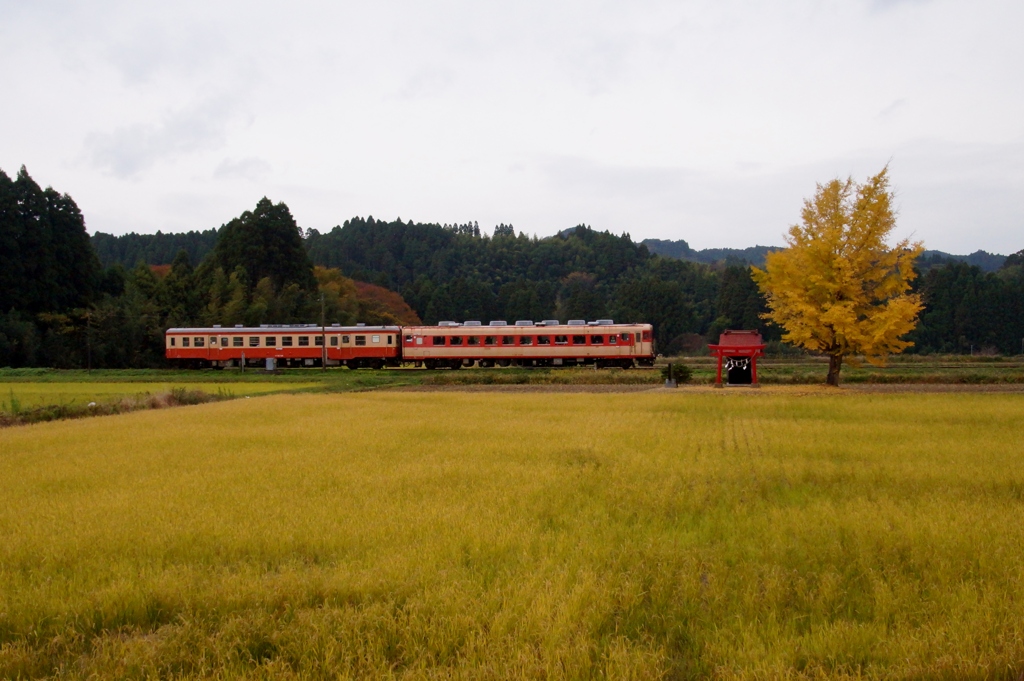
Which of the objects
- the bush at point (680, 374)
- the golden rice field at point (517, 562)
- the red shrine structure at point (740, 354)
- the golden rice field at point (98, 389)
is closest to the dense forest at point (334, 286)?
the golden rice field at point (98, 389)

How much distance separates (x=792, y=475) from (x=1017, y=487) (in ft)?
8.76

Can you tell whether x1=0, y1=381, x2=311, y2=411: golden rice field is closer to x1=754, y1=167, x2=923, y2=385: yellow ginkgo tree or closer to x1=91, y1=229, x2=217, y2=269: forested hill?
x1=754, y1=167, x2=923, y2=385: yellow ginkgo tree

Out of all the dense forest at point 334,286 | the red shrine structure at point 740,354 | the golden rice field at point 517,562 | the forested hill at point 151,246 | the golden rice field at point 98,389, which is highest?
the forested hill at point 151,246

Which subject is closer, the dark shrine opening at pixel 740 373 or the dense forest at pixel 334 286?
the dark shrine opening at pixel 740 373

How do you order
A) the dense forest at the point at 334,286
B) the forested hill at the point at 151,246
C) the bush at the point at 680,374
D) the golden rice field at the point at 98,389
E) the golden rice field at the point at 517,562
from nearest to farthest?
1. the golden rice field at the point at 517,562
2. the golden rice field at the point at 98,389
3. the bush at the point at 680,374
4. the dense forest at the point at 334,286
5. the forested hill at the point at 151,246

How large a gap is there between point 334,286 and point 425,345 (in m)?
36.9

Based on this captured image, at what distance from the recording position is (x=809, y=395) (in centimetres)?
2727

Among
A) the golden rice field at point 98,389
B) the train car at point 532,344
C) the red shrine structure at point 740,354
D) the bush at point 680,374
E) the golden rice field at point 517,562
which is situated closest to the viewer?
the golden rice field at point 517,562

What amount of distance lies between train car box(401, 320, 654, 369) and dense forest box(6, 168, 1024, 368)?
10.7 metres

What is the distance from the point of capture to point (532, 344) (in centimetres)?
4525

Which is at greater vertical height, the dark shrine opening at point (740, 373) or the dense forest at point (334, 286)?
the dense forest at point (334, 286)

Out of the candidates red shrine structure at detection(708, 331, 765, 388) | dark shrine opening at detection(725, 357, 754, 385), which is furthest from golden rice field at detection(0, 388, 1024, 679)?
dark shrine opening at detection(725, 357, 754, 385)

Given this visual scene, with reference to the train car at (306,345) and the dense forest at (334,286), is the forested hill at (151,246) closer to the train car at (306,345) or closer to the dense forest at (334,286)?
the dense forest at (334,286)

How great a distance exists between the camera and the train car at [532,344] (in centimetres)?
4450
